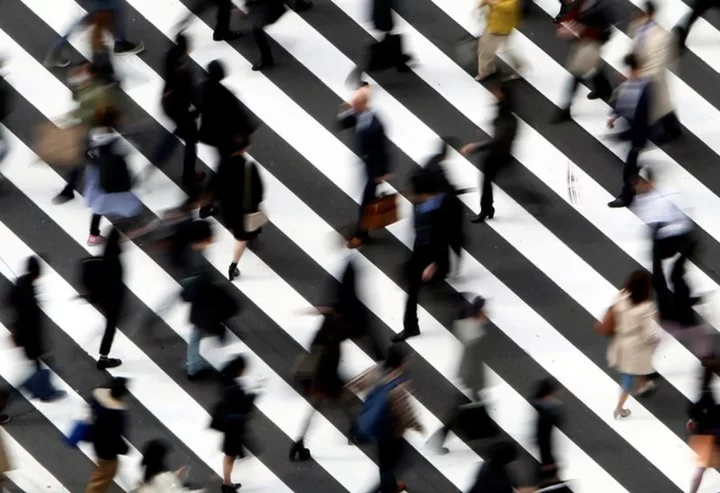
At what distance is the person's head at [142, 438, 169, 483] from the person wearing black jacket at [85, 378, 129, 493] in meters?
0.44

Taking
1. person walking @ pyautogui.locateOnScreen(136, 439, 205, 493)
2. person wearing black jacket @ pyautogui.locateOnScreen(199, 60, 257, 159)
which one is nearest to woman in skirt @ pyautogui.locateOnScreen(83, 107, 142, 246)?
person wearing black jacket @ pyautogui.locateOnScreen(199, 60, 257, 159)

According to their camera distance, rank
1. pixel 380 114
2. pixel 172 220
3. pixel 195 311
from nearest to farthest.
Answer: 1. pixel 195 311
2. pixel 172 220
3. pixel 380 114

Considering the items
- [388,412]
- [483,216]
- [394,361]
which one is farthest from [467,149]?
[388,412]

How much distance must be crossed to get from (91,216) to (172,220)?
1083 millimetres

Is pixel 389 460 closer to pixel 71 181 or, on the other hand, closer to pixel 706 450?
pixel 706 450

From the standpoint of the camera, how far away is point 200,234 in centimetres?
1334

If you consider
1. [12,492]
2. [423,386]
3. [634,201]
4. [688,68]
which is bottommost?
[12,492]

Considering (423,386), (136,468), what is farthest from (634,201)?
(136,468)

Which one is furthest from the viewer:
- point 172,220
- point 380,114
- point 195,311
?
point 380,114

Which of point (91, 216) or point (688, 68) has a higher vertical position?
point (688, 68)

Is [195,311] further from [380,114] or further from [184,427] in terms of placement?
[380,114]

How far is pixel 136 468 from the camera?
13.3 metres

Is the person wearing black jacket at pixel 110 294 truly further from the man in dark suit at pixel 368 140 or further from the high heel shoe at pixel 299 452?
the man in dark suit at pixel 368 140

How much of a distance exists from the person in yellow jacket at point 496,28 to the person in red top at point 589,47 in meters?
0.61
